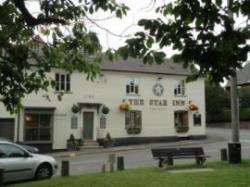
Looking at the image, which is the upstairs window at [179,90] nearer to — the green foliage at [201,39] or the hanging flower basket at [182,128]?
the hanging flower basket at [182,128]

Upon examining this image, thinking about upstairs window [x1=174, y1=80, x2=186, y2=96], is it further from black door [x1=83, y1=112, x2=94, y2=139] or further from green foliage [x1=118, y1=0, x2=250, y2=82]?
green foliage [x1=118, y1=0, x2=250, y2=82]

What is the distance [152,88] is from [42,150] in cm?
1154

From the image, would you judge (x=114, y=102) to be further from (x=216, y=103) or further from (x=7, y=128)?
(x=216, y=103)

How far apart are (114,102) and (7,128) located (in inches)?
369

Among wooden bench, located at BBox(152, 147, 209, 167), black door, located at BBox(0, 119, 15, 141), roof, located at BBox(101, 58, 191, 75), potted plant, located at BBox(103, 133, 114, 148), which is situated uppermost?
roof, located at BBox(101, 58, 191, 75)

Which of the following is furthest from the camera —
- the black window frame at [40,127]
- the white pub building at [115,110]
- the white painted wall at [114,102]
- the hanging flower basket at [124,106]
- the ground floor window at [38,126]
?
the hanging flower basket at [124,106]

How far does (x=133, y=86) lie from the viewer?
41281 mm

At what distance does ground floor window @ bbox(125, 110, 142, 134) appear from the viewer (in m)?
40.4

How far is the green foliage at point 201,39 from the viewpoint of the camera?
5.55 metres

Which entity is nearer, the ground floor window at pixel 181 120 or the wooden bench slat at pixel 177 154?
the wooden bench slat at pixel 177 154

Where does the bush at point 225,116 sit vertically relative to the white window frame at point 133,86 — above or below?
below

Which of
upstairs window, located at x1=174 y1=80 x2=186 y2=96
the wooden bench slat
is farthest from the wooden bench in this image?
upstairs window, located at x1=174 y1=80 x2=186 y2=96

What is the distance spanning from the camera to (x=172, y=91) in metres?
43.2

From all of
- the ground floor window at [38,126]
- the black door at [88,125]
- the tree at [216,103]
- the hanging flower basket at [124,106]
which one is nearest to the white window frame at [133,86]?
the hanging flower basket at [124,106]
